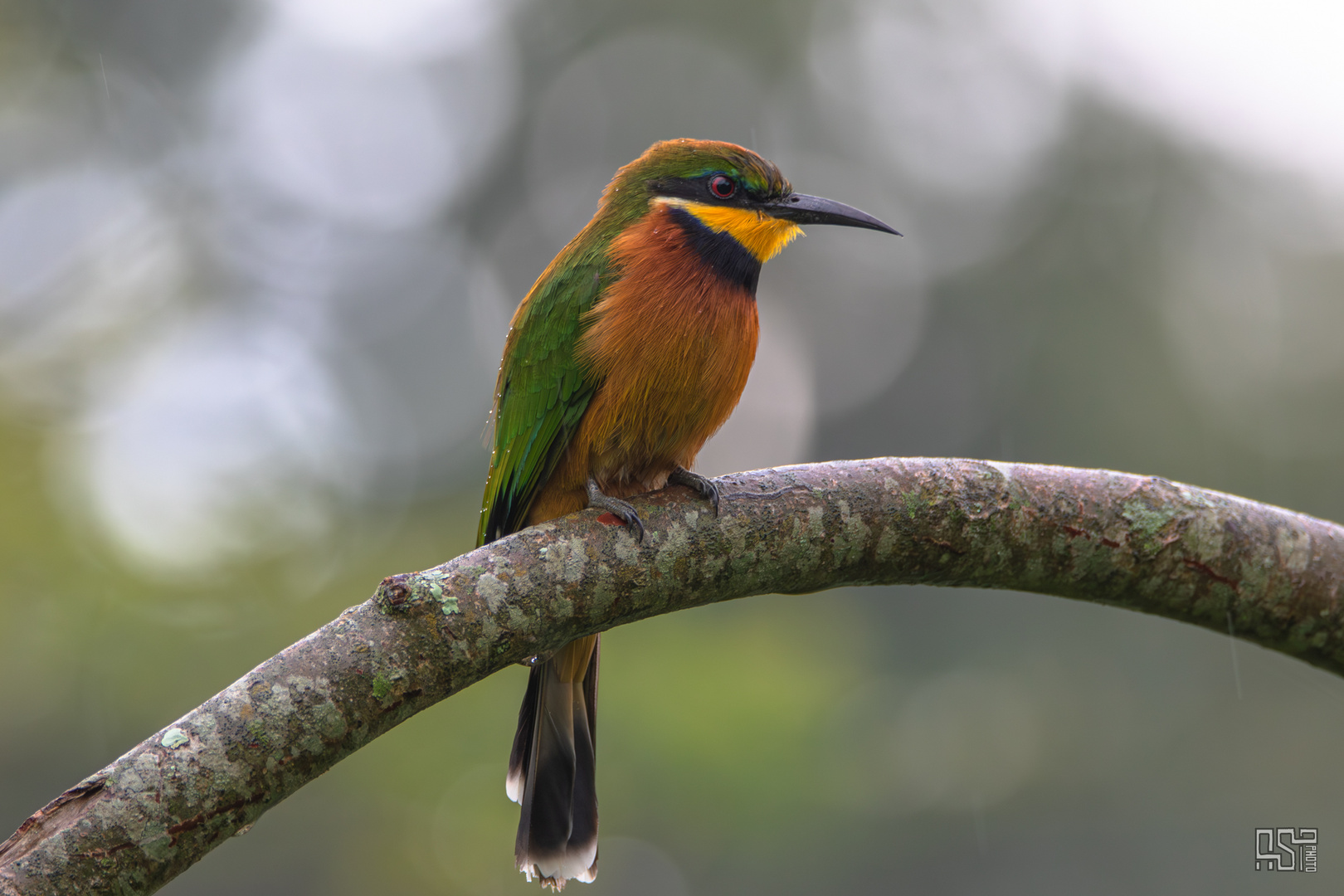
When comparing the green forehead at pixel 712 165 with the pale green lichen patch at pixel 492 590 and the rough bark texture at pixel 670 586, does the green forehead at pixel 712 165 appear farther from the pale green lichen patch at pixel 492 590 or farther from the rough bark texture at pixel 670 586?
the pale green lichen patch at pixel 492 590

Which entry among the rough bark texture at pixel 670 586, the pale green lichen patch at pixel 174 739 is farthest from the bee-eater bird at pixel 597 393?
the pale green lichen patch at pixel 174 739

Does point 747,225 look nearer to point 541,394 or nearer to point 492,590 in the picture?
point 541,394

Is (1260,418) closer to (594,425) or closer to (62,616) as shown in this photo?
(594,425)

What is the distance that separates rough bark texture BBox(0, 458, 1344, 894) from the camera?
208cm

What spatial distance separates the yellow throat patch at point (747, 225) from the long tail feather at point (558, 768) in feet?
5.37

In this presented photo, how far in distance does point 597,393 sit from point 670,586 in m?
1.03

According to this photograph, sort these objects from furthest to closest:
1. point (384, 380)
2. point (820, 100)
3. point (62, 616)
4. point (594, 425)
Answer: point (820, 100) → point (384, 380) → point (62, 616) → point (594, 425)

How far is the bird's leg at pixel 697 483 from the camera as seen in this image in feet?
9.58

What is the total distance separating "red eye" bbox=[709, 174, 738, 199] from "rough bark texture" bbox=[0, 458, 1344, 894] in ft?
4.72

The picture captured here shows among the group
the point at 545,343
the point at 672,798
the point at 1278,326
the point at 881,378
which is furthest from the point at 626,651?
the point at 1278,326

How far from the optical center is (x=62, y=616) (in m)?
7.42

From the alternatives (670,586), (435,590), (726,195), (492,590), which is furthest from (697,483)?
(726,195)

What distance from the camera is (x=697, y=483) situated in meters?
3.17

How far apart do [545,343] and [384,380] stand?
10.2 meters
